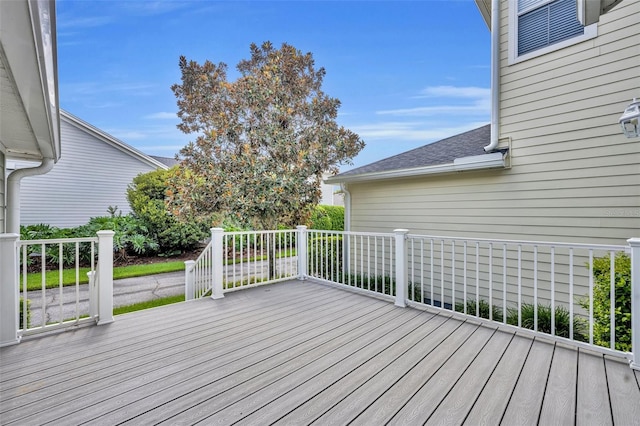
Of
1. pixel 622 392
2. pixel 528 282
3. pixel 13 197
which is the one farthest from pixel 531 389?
pixel 13 197

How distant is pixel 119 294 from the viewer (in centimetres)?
621

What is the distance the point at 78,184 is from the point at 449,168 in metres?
12.0

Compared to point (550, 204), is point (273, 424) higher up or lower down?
lower down

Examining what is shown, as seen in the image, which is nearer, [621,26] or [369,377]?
[369,377]

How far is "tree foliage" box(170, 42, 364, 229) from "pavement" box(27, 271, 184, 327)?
1.86 meters

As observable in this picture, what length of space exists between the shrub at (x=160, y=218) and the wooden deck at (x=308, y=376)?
706cm

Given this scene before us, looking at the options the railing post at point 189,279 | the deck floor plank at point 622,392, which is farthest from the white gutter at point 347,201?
the deck floor plank at point 622,392

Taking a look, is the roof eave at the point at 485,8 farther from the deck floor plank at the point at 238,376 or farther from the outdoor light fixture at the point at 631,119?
the deck floor plank at the point at 238,376

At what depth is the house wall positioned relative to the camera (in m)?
9.68

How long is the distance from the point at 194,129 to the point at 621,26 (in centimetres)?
768

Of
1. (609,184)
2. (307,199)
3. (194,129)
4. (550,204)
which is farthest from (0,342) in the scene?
(609,184)

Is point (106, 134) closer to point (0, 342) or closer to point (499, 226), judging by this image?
point (0, 342)

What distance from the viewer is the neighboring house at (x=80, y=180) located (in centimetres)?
971

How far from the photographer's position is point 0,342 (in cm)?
271
